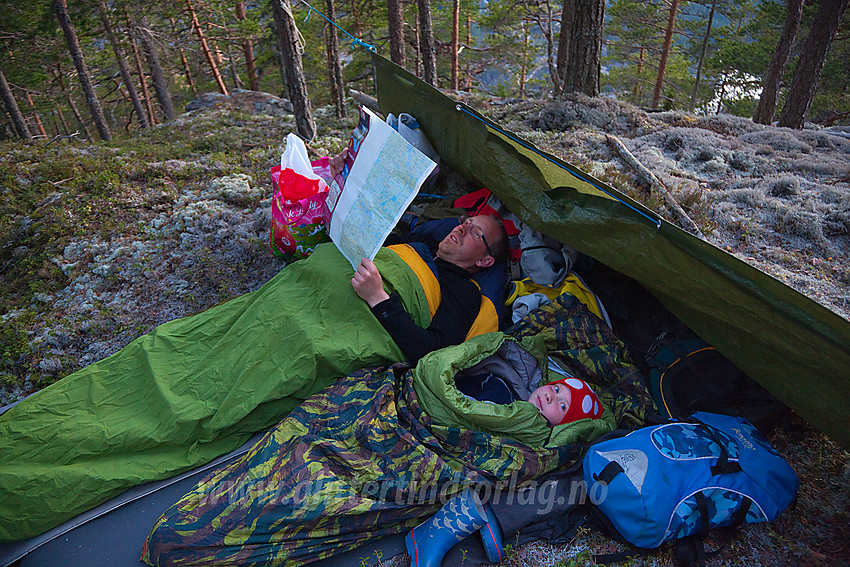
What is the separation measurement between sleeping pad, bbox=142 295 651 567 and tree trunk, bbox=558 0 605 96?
5347 mm

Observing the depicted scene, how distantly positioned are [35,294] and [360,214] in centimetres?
316

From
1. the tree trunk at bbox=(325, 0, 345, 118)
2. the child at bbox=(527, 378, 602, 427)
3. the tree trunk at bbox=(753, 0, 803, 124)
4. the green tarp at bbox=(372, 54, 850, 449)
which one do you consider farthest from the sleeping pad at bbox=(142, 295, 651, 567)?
the tree trunk at bbox=(753, 0, 803, 124)

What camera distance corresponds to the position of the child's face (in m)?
2.14

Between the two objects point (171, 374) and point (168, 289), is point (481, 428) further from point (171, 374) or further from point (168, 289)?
point (168, 289)

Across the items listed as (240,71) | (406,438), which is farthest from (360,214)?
(240,71)

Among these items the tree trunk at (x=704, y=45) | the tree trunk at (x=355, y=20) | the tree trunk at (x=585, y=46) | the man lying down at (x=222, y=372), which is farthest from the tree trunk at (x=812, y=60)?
the tree trunk at (x=355, y=20)

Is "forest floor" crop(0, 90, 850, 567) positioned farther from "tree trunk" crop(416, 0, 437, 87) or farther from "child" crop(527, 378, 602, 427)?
"tree trunk" crop(416, 0, 437, 87)

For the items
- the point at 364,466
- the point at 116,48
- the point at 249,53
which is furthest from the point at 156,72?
the point at 364,466

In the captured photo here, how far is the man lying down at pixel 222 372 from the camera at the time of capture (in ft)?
6.41

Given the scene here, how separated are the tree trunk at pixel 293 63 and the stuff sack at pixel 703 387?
4766 mm

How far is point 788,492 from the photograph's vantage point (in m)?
1.85

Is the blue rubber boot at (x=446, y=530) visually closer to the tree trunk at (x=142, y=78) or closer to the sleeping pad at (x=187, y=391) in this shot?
the sleeping pad at (x=187, y=391)

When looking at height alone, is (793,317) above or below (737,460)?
above

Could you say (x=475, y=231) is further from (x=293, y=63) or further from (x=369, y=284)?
(x=293, y=63)
